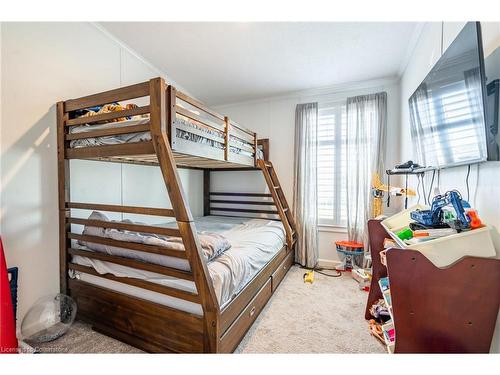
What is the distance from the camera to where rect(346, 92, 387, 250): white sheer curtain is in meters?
2.90

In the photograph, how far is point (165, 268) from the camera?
4.52ft

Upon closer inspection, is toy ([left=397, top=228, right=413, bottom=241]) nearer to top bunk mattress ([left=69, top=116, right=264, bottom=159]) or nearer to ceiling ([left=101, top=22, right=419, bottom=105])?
top bunk mattress ([left=69, top=116, right=264, bottom=159])

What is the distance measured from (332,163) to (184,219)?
8.54 ft

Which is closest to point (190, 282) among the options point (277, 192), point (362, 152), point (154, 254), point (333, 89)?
point (154, 254)

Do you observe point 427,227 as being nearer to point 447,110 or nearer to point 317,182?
point 447,110

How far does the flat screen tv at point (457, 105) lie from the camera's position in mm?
1030

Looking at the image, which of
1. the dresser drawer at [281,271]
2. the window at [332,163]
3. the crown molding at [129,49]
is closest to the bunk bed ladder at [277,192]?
the dresser drawer at [281,271]

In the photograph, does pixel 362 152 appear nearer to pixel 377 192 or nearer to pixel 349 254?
pixel 377 192

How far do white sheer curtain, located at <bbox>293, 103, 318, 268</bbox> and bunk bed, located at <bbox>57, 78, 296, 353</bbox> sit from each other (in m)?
1.32

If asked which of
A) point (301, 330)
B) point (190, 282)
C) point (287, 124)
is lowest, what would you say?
point (301, 330)

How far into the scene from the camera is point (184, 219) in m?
1.27

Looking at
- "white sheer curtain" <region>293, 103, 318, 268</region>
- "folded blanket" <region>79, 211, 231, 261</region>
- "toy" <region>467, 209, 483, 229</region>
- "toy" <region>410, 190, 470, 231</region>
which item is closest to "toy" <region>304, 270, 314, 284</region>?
"white sheer curtain" <region>293, 103, 318, 268</region>

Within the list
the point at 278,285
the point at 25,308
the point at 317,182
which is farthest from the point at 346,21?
the point at 25,308
